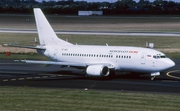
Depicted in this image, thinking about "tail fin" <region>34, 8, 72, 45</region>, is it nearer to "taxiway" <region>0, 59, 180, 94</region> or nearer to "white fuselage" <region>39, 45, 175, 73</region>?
"white fuselage" <region>39, 45, 175, 73</region>

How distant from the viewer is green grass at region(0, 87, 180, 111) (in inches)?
1210

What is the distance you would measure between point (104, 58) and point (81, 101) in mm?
16956

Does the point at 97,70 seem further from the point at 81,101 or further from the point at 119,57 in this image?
the point at 81,101

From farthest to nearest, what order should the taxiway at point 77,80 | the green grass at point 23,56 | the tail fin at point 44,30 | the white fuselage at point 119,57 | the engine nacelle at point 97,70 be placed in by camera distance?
the green grass at point 23,56
the tail fin at point 44,30
the engine nacelle at point 97,70
the white fuselage at point 119,57
the taxiway at point 77,80

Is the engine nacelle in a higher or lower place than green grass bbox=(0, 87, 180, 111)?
lower

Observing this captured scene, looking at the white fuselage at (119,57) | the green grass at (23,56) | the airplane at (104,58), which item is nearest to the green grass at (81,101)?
the airplane at (104,58)

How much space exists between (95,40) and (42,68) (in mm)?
31012

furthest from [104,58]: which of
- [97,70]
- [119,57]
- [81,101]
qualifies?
[81,101]

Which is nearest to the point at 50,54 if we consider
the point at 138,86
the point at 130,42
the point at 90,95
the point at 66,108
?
the point at 138,86

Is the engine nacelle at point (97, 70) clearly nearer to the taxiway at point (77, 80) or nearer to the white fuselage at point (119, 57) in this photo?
the taxiway at point (77, 80)

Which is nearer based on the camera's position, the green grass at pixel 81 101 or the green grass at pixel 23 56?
the green grass at pixel 81 101

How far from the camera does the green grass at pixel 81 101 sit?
3073 cm

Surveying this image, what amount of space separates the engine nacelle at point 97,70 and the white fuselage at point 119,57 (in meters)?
1.18

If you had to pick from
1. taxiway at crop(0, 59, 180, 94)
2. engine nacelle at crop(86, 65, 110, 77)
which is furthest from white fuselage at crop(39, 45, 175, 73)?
taxiway at crop(0, 59, 180, 94)
